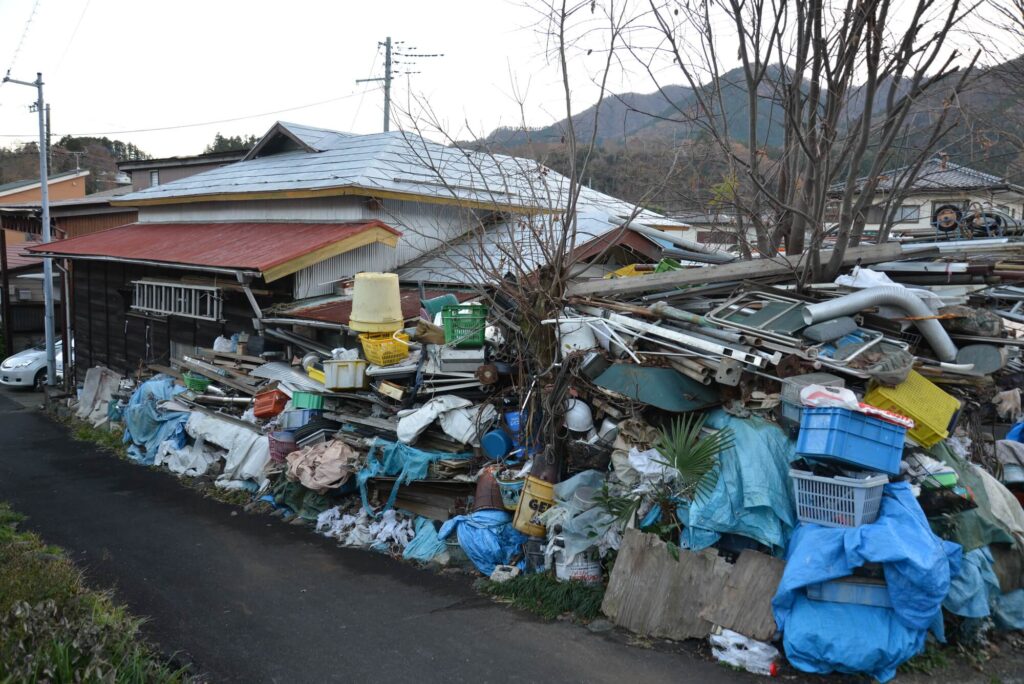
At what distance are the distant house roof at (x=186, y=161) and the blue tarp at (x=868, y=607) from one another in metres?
29.0

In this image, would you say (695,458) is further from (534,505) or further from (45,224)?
(45,224)

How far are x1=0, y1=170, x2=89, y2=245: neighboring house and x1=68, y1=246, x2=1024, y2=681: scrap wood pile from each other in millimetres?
37084

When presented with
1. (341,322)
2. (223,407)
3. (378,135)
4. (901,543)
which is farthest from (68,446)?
(901,543)

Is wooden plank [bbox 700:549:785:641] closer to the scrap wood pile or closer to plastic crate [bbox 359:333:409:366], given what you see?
the scrap wood pile

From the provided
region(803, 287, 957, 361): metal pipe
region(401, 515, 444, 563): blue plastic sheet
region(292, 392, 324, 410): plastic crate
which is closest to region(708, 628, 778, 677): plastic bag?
region(803, 287, 957, 361): metal pipe

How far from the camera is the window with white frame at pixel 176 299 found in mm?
15187

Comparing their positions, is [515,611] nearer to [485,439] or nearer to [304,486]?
[485,439]

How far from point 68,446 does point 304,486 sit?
367 inches

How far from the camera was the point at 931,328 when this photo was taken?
721 centimetres

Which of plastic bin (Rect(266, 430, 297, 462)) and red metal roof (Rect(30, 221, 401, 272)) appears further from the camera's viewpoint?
red metal roof (Rect(30, 221, 401, 272))

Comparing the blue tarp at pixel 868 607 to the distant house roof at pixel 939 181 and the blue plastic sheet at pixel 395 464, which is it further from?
the distant house roof at pixel 939 181

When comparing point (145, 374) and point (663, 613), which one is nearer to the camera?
point (663, 613)

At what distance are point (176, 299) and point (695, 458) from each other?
44.5 ft

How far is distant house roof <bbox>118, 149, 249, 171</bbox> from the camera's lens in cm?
3042
